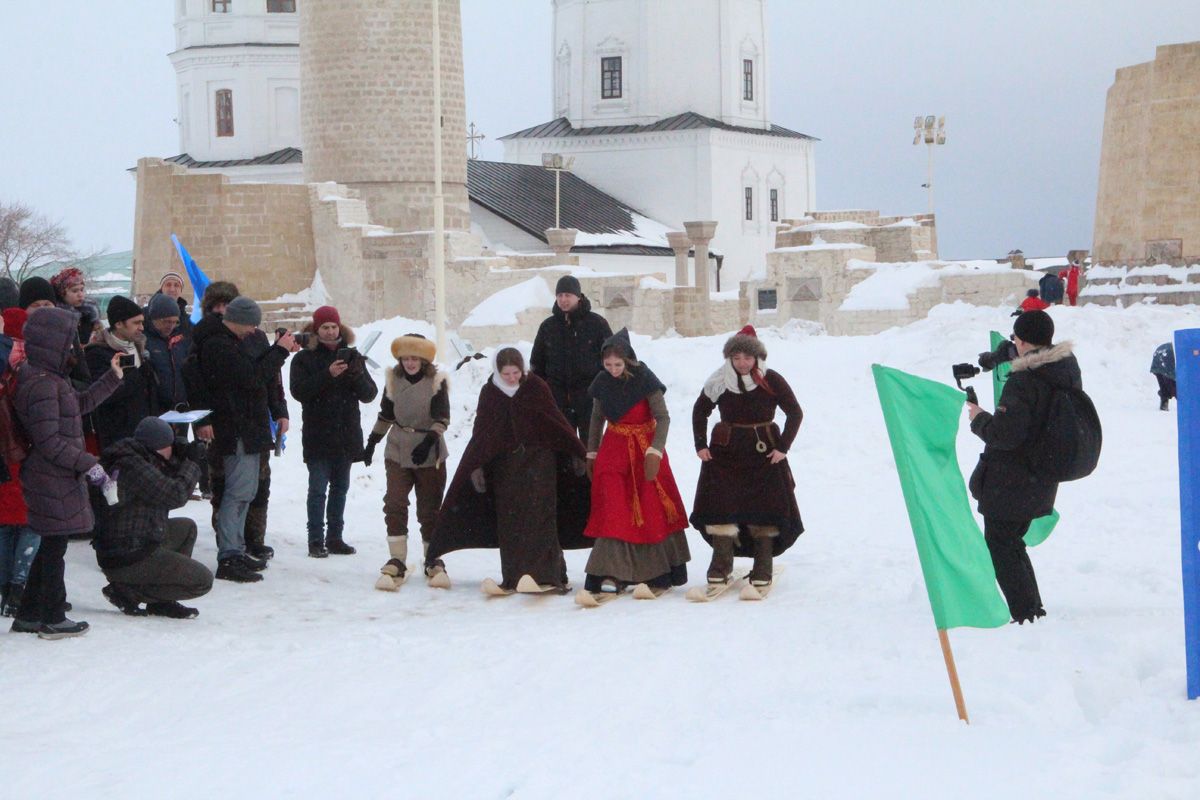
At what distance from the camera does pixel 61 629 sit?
714 cm

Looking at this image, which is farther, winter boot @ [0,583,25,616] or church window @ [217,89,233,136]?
church window @ [217,89,233,136]

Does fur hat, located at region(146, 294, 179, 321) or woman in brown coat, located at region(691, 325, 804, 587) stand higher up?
fur hat, located at region(146, 294, 179, 321)

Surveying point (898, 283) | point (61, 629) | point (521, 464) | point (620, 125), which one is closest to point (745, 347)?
point (521, 464)

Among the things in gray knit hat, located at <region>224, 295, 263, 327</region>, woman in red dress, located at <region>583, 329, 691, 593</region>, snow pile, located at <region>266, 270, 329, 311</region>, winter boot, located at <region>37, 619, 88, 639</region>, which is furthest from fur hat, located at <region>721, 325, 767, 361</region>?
snow pile, located at <region>266, 270, 329, 311</region>

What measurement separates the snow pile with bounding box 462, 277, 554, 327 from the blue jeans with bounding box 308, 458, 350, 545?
52.9 feet

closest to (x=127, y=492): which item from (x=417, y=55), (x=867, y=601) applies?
(x=867, y=601)

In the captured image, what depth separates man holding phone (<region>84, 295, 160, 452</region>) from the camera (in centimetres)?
823

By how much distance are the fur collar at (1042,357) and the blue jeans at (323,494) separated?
14.8ft

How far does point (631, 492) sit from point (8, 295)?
355cm

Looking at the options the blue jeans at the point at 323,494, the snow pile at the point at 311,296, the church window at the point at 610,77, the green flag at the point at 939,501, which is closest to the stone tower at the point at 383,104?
the snow pile at the point at 311,296

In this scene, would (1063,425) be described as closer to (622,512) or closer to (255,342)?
(622,512)

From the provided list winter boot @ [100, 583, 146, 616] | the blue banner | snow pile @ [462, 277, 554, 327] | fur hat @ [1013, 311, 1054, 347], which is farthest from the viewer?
snow pile @ [462, 277, 554, 327]

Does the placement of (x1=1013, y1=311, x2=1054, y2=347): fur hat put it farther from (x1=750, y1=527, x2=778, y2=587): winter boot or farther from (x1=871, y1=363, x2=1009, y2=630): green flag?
(x1=750, y1=527, x2=778, y2=587): winter boot

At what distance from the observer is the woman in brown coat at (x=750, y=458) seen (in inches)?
322
